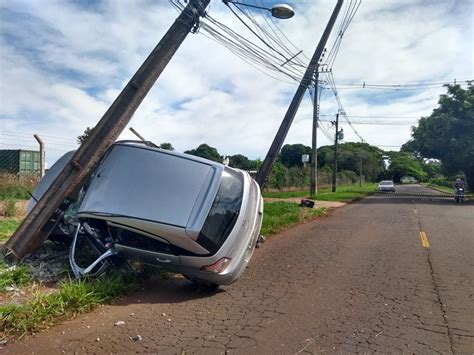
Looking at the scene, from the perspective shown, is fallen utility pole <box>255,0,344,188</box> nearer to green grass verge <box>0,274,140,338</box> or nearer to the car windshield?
the car windshield

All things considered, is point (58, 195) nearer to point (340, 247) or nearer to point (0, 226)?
point (0, 226)

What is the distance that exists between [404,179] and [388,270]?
10664 cm

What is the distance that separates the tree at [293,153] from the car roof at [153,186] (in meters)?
69.5

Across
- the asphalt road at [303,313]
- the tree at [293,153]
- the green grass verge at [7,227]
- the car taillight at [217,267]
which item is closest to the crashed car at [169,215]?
the car taillight at [217,267]

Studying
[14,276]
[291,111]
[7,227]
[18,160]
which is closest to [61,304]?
[14,276]

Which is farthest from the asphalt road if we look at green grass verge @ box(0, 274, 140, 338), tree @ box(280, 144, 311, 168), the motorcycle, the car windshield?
tree @ box(280, 144, 311, 168)

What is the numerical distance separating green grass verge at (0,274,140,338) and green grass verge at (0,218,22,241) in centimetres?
358

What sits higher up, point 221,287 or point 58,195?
point 58,195

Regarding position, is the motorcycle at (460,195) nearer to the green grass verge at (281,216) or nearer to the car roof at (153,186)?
the green grass verge at (281,216)

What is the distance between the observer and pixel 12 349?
377 centimetres

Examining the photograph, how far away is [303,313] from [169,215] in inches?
76.2

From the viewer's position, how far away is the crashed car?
16.9ft

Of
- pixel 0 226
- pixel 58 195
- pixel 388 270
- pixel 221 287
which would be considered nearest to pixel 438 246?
pixel 388 270

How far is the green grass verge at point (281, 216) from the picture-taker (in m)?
12.0
